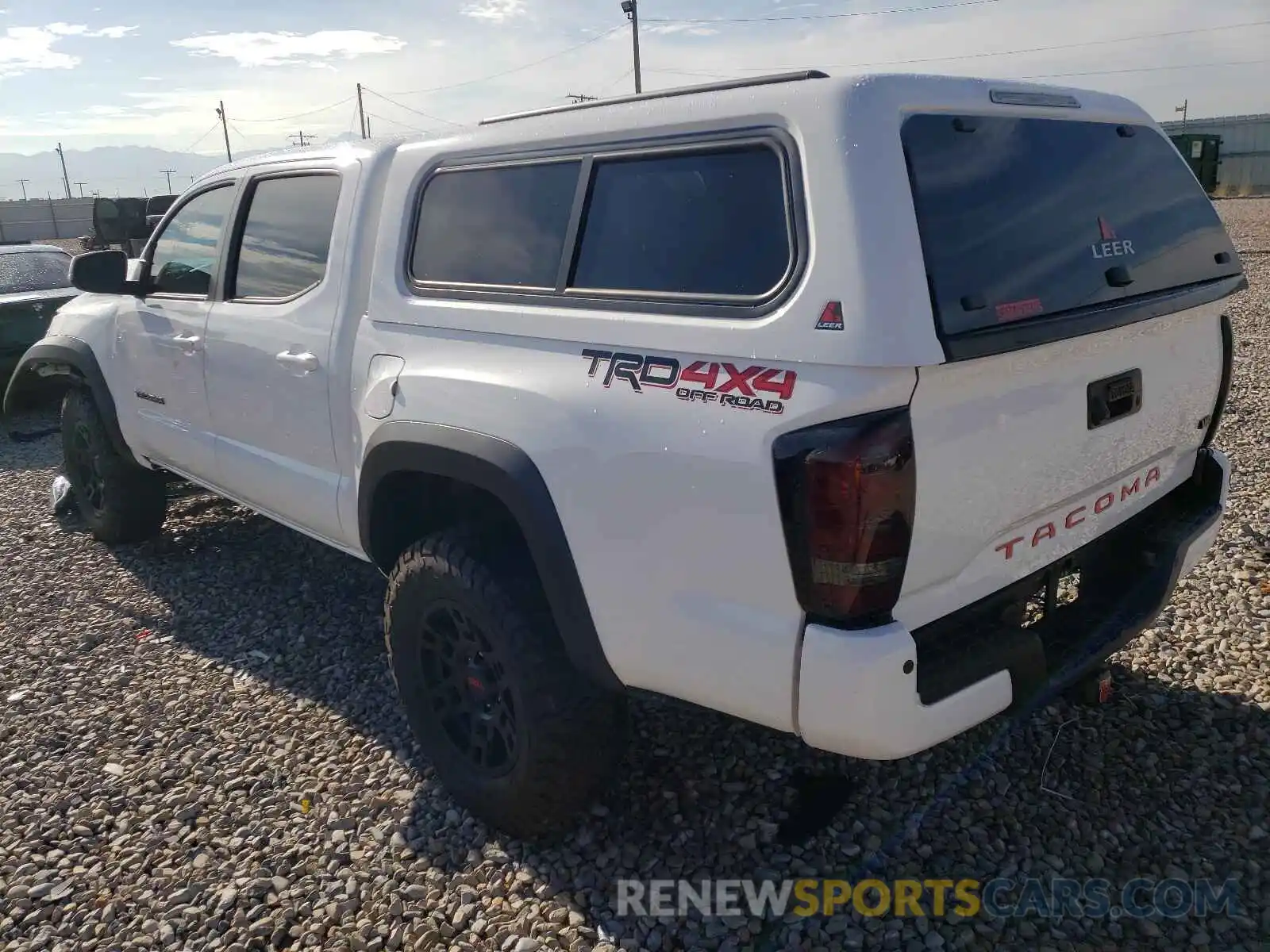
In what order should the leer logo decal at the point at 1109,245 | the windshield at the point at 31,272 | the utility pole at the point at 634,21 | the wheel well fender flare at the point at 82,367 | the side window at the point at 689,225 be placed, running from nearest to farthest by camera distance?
1. the side window at the point at 689,225
2. the leer logo decal at the point at 1109,245
3. the wheel well fender flare at the point at 82,367
4. the windshield at the point at 31,272
5. the utility pole at the point at 634,21

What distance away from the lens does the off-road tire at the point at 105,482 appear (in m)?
5.21

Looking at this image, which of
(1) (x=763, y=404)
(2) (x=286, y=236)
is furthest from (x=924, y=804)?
(2) (x=286, y=236)

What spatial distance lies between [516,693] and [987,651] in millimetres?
1218

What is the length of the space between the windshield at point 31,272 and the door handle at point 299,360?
6819 mm

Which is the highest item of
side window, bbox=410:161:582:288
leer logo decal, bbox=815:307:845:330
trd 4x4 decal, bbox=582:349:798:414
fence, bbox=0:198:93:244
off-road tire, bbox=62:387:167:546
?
fence, bbox=0:198:93:244

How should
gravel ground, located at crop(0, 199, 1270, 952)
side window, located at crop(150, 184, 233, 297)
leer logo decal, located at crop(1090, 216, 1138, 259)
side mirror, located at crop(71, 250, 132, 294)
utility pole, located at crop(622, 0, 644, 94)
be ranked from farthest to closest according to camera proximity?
utility pole, located at crop(622, 0, 644, 94)
side mirror, located at crop(71, 250, 132, 294)
side window, located at crop(150, 184, 233, 297)
gravel ground, located at crop(0, 199, 1270, 952)
leer logo decal, located at crop(1090, 216, 1138, 259)

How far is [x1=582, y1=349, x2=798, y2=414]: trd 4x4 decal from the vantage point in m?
2.05

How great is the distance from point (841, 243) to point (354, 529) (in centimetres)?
210

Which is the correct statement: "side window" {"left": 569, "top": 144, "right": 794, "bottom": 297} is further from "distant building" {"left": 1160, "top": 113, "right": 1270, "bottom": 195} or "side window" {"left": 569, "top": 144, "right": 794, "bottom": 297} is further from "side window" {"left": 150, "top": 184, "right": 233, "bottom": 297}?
"distant building" {"left": 1160, "top": 113, "right": 1270, "bottom": 195}

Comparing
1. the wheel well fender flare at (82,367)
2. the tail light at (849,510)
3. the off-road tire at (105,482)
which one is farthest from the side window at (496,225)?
the off-road tire at (105,482)

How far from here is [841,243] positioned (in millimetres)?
2006

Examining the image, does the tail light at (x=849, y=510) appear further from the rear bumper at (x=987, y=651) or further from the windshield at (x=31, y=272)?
the windshield at (x=31, y=272)

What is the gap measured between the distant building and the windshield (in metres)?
38.5

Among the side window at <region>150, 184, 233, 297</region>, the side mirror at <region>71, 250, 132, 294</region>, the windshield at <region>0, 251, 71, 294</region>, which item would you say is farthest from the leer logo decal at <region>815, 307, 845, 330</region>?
the windshield at <region>0, 251, 71, 294</region>
